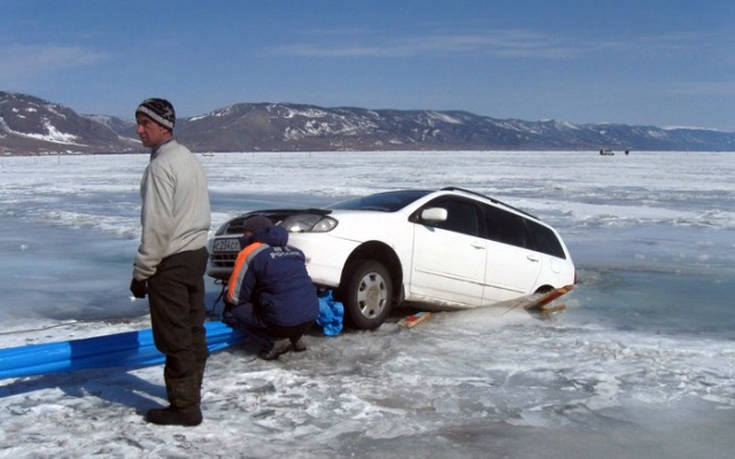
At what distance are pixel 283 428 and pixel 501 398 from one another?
63.8 inches

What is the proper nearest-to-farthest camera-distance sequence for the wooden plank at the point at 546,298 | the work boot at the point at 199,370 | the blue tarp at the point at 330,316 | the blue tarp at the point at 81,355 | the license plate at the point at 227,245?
1. the work boot at the point at 199,370
2. the blue tarp at the point at 81,355
3. the blue tarp at the point at 330,316
4. the license plate at the point at 227,245
5. the wooden plank at the point at 546,298

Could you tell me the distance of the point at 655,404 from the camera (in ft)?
17.6

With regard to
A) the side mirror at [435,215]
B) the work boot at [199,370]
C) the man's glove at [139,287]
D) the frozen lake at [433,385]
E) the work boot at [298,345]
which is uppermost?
the side mirror at [435,215]

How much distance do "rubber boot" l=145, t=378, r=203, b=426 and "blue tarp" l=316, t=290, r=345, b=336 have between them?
2384mm

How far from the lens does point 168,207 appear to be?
4.36 m

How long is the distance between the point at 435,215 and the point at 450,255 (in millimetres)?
616

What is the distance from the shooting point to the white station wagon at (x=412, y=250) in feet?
23.5

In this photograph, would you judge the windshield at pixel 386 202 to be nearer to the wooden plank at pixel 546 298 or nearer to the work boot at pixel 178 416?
the wooden plank at pixel 546 298

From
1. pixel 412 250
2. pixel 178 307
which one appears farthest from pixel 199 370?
pixel 412 250

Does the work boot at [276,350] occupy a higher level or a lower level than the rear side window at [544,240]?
lower

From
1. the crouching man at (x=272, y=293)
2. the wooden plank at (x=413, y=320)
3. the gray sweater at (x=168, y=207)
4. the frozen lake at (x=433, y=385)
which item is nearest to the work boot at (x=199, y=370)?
the frozen lake at (x=433, y=385)

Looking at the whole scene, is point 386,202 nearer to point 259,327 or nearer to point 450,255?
point 450,255

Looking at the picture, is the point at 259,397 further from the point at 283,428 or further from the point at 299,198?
the point at 299,198

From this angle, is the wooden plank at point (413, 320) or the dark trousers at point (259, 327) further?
the wooden plank at point (413, 320)
